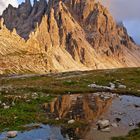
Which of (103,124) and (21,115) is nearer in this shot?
(103,124)

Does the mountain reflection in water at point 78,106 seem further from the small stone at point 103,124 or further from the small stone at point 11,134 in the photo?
the small stone at point 11,134

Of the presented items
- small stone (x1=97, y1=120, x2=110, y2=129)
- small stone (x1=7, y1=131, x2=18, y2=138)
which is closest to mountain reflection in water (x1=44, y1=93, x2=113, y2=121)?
small stone (x1=97, y1=120, x2=110, y2=129)

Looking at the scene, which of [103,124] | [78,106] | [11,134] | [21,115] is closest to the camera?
[11,134]

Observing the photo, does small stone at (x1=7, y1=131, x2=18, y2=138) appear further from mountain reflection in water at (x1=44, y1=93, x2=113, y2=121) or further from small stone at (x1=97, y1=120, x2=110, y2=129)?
mountain reflection in water at (x1=44, y1=93, x2=113, y2=121)

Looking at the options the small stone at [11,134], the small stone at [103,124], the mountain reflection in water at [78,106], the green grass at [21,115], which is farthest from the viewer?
the mountain reflection in water at [78,106]

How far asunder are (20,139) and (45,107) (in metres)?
11.2

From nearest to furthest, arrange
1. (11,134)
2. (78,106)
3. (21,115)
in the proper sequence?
1. (11,134)
2. (21,115)
3. (78,106)

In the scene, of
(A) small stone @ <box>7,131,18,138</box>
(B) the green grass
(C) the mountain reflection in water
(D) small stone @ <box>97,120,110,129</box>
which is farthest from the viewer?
(C) the mountain reflection in water

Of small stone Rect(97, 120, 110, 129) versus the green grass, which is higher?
the green grass

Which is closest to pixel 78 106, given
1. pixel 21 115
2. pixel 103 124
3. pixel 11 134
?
pixel 21 115

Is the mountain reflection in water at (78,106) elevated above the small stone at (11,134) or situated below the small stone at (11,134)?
above

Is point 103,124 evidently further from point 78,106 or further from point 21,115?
point 78,106

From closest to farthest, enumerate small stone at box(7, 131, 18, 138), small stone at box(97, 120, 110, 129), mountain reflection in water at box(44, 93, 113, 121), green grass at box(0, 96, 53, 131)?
small stone at box(7, 131, 18, 138) < small stone at box(97, 120, 110, 129) < green grass at box(0, 96, 53, 131) < mountain reflection in water at box(44, 93, 113, 121)

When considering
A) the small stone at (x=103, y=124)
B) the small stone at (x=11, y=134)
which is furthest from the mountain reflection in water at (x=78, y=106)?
the small stone at (x=11, y=134)
